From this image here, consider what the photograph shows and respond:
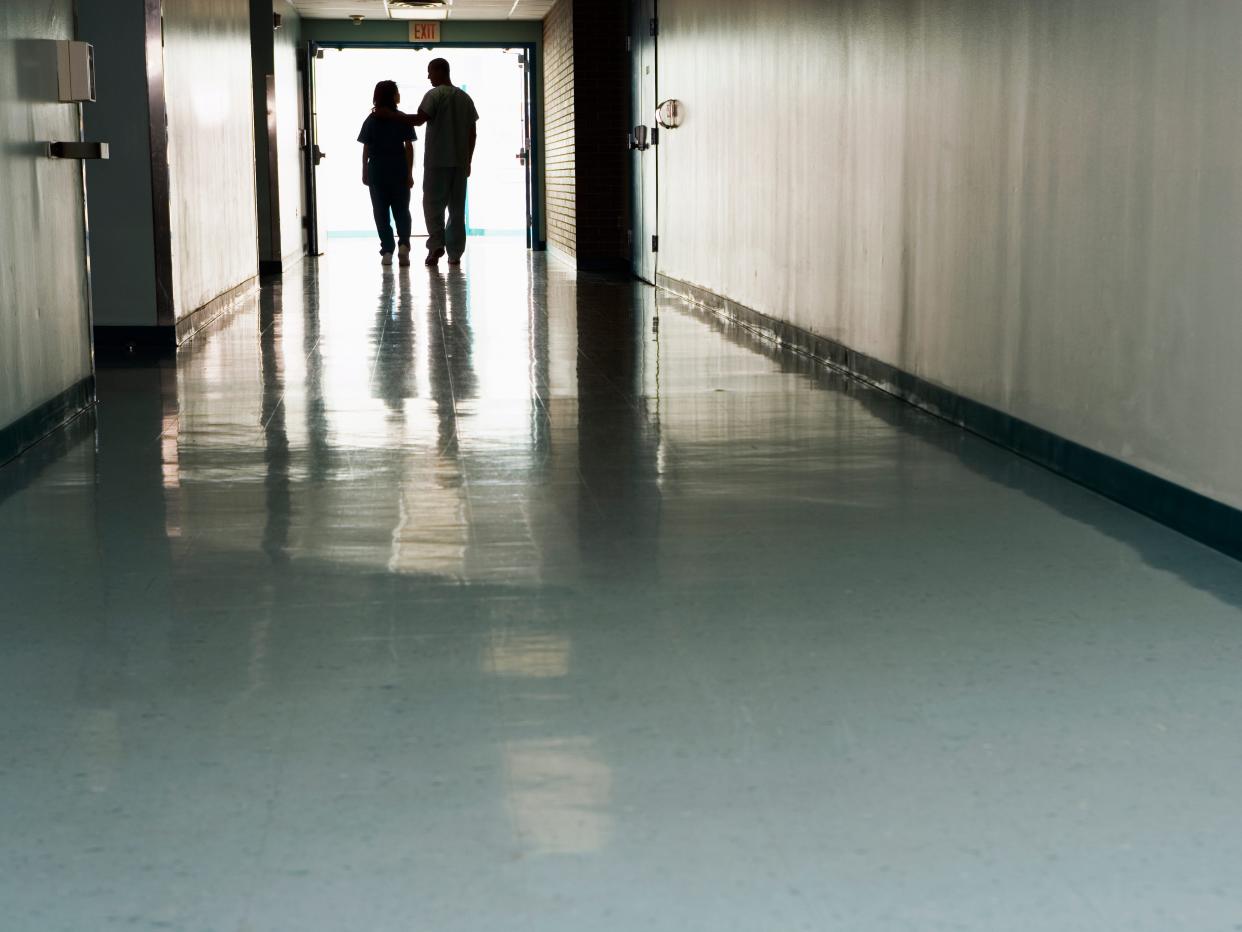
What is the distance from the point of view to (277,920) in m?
1.51

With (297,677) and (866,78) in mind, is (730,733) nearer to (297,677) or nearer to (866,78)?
(297,677)

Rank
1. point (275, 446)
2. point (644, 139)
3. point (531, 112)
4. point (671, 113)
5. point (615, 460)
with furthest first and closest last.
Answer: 1. point (531, 112)
2. point (644, 139)
3. point (671, 113)
4. point (275, 446)
5. point (615, 460)

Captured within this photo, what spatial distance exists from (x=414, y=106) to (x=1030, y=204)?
1864 centimetres

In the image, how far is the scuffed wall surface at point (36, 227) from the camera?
167 inches

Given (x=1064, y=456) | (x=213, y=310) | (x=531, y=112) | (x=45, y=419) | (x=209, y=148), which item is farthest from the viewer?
(x=531, y=112)

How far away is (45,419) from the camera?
455cm

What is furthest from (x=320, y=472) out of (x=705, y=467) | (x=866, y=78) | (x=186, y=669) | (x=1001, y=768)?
(x=866, y=78)

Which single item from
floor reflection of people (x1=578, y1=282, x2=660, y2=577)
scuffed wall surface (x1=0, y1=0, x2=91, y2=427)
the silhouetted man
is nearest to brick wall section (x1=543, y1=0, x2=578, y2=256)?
the silhouetted man

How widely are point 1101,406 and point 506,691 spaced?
1.99 meters

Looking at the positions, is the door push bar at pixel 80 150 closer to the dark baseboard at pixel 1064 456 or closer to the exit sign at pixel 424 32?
the dark baseboard at pixel 1064 456

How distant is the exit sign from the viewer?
1689 centimetres

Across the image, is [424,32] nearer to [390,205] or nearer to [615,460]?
[390,205]

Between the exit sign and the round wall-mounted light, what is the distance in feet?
23.9

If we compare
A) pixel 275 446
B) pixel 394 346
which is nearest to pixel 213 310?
pixel 394 346
